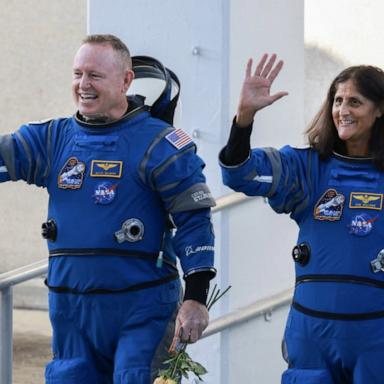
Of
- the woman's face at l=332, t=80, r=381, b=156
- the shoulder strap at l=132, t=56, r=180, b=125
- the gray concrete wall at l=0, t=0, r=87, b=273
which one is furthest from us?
the gray concrete wall at l=0, t=0, r=87, b=273

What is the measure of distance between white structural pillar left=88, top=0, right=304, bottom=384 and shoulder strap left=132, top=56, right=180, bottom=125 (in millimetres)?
1026

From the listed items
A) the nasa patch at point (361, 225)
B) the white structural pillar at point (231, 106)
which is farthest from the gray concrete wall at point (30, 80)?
the nasa patch at point (361, 225)

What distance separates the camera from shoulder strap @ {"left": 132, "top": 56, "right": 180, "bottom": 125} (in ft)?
15.9

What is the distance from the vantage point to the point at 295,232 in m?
6.27

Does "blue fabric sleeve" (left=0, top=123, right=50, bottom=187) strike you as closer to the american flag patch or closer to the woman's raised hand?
the american flag patch

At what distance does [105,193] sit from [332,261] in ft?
2.62

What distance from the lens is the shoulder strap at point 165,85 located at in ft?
15.9

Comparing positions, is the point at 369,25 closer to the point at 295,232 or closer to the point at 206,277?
the point at 295,232

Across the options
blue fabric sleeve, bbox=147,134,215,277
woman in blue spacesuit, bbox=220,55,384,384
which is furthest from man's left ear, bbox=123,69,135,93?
woman in blue spacesuit, bbox=220,55,384,384

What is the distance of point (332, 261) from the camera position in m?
4.59

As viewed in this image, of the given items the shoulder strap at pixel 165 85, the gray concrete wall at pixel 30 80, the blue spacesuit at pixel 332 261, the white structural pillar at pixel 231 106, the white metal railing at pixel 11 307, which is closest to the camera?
the blue spacesuit at pixel 332 261

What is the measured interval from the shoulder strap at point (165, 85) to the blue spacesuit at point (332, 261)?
34 centimetres

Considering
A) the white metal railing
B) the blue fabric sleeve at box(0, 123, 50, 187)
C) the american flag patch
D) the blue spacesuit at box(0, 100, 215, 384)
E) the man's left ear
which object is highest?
the man's left ear

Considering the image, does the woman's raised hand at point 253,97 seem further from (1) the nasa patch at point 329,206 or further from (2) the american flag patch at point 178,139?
(1) the nasa patch at point 329,206
